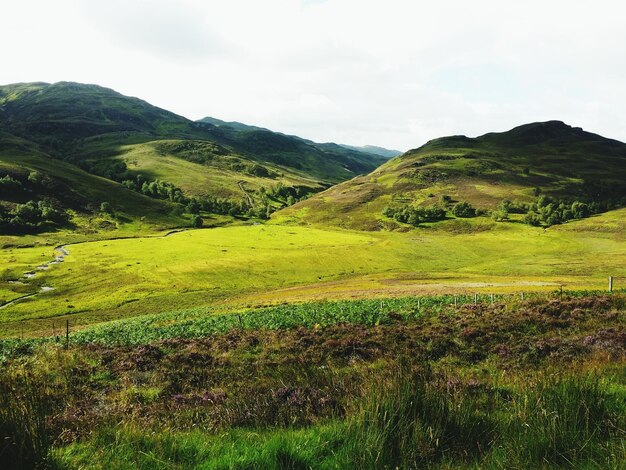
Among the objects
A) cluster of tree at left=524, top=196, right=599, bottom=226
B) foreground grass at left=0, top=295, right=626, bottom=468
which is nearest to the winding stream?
foreground grass at left=0, top=295, right=626, bottom=468

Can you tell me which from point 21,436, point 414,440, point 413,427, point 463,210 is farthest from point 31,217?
point 414,440

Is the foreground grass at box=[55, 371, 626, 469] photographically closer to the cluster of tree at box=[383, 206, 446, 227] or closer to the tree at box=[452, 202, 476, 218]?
the cluster of tree at box=[383, 206, 446, 227]

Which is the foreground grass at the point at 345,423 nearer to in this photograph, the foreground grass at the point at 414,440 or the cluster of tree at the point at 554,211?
the foreground grass at the point at 414,440

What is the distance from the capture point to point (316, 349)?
20.5 meters

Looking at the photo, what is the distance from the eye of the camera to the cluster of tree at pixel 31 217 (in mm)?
167000

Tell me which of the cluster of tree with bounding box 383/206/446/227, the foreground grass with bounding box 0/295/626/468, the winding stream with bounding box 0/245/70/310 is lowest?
the winding stream with bounding box 0/245/70/310

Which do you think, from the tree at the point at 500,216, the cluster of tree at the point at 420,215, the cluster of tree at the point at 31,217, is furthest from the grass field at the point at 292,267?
the cluster of tree at the point at 31,217

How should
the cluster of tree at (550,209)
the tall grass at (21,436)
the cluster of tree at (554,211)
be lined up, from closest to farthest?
the tall grass at (21,436) → the cluster of tree at (554,211) → the cluster of tree at (550,209)

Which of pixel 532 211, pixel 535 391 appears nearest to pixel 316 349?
pixel 535 391

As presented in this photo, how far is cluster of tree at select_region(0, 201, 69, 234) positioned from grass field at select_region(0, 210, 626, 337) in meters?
38.5

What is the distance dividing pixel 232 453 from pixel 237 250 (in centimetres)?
12520

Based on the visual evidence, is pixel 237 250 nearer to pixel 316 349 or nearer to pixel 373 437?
pixel 316 349

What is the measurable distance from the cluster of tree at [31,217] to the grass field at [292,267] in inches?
1515

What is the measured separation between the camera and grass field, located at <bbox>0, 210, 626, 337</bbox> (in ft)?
247
